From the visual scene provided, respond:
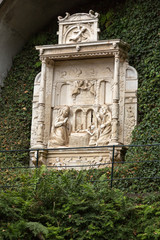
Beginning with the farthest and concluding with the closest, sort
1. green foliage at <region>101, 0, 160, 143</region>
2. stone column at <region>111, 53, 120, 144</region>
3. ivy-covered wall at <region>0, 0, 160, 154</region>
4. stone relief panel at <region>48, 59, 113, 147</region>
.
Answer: stone relief panel at <region>48, 59, 113, 147</region> → ivy-covered wall at <region>0, 0, 160, 154</region> → stone column at <region>111, 53, 120, 144</region> → green foliage at <region>101, 0, 160, 143</region>

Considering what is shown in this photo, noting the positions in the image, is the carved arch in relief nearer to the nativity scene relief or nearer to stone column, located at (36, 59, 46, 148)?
the nativity scene relief

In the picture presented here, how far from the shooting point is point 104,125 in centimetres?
1539

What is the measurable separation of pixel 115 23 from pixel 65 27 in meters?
1.63

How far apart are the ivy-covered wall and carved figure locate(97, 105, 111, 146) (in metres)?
0.86

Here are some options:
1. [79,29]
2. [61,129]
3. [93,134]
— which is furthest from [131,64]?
[61,129]

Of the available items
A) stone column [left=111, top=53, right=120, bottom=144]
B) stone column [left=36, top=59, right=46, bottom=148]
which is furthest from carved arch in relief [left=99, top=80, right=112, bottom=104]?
stone column [left=36, top=59, right=46, bottom=148]

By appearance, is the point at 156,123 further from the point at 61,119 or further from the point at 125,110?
the point at 61,119

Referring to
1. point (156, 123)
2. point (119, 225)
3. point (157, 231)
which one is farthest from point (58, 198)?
point (156, 123)

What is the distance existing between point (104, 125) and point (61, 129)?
129 centimetres

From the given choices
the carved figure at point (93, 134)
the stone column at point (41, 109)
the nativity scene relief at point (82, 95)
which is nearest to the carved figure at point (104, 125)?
the nativity scene relief at point (82, 95)

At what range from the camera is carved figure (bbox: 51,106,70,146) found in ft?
51.2

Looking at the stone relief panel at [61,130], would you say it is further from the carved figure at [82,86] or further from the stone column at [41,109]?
the carved figure at [82,86]

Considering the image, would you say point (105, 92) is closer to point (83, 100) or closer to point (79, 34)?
point (83, 100)

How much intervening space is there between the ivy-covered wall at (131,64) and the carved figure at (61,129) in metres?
1.21
